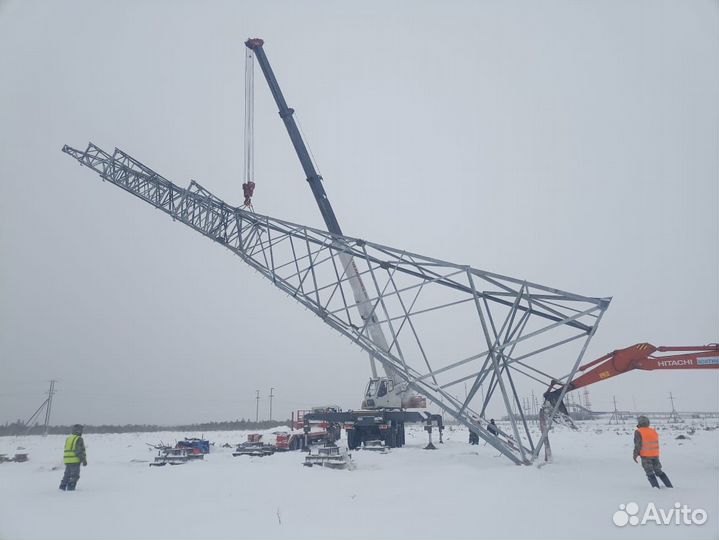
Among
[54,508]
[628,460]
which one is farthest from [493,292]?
[54,508]

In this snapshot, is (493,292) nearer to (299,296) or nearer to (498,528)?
(299,296)

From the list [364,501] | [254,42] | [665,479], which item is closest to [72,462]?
[364,501]

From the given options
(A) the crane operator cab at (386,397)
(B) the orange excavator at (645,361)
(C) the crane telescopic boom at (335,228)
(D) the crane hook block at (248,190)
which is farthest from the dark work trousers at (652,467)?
(D) the crane hook block at (248,190)

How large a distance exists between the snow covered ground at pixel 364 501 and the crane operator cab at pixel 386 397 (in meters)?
6.72

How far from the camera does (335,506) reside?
8.09 metres

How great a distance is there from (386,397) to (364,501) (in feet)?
38.5

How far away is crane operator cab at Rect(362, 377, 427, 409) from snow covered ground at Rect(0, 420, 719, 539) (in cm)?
672

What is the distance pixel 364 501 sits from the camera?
848cm

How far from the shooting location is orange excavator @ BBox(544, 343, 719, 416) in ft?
39.1

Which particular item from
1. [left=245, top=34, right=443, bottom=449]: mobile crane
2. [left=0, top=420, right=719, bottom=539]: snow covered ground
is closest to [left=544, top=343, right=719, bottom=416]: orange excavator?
[left=0, top=420, right=719, bottom=539]: snow covered ground

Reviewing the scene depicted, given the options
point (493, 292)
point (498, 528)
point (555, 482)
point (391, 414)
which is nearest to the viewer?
point (498, 528)

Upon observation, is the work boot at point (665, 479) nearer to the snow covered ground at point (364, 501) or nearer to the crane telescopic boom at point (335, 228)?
the snow covered ground at point (364, 501)

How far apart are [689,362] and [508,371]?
186 inches

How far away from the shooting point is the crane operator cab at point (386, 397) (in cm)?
1998
